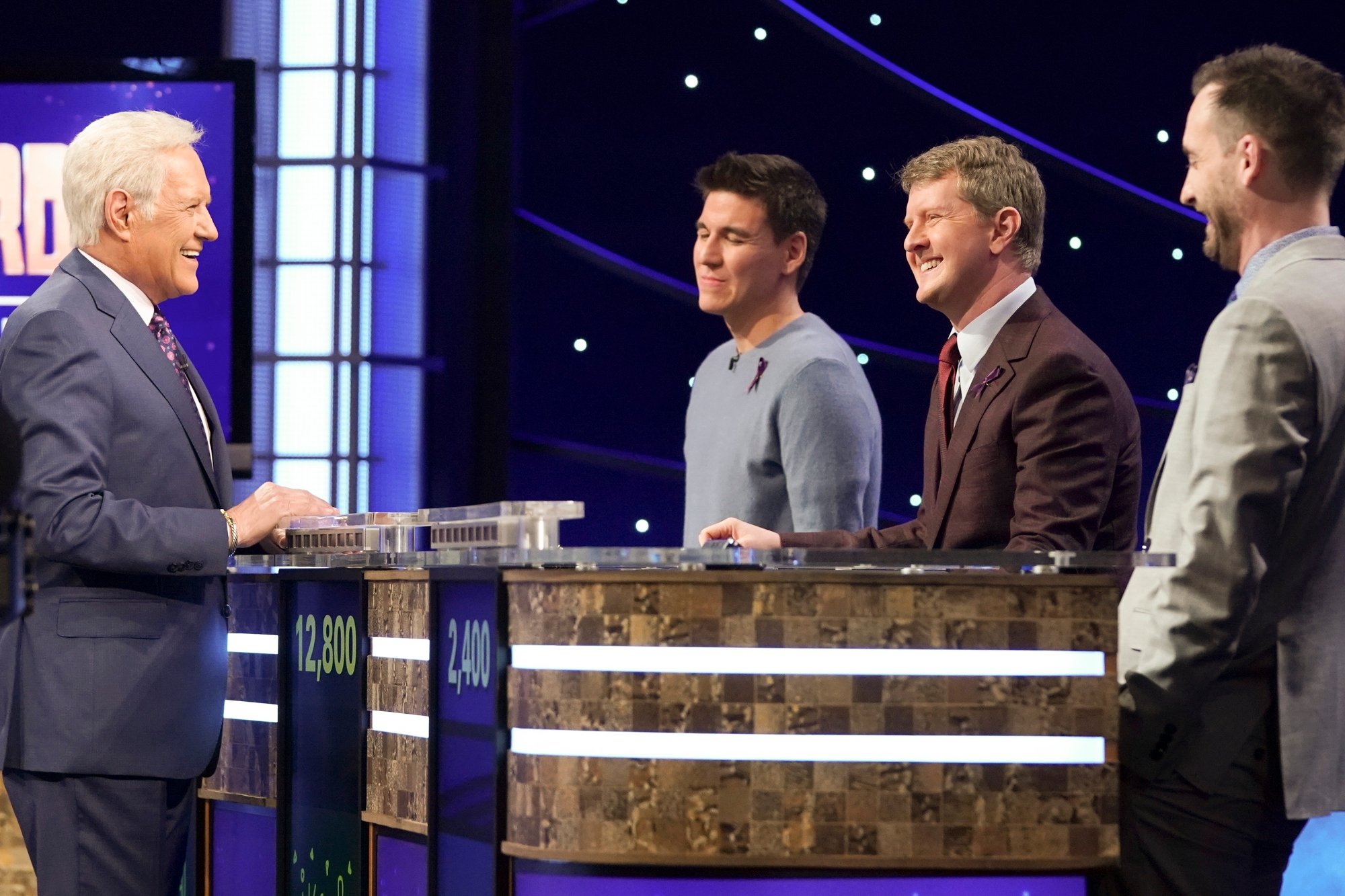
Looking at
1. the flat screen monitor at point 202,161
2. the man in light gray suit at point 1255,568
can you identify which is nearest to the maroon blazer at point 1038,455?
the man in light gray suit at point 1255,568

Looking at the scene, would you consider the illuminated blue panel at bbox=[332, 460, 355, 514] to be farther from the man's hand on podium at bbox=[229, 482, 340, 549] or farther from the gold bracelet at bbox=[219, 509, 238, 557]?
the gold bracelet at bbox=[219, 509, 238, 557]

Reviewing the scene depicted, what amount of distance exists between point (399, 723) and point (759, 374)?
127cm

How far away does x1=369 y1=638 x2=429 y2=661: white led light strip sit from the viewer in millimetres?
2613

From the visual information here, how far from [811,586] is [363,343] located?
4072 mm

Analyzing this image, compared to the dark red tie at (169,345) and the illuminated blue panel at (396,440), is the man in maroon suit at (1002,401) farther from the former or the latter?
the illuminated blue panel at (396,440)

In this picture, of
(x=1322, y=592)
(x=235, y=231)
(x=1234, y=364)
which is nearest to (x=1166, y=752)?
(x=1322, y=592)

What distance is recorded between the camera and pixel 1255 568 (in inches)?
86.9

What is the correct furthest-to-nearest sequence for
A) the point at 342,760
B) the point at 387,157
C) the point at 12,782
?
the point at 387,157
the point at 342,760
the point at 12,782

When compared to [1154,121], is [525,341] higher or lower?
lower

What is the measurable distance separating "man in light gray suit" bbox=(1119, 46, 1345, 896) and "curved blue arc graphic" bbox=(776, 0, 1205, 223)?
4.25 meters

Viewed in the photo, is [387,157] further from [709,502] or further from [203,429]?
[203,429]

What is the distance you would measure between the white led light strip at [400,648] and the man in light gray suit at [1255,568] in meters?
1.05

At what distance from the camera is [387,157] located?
20.1 feet

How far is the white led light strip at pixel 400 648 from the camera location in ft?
8.57
